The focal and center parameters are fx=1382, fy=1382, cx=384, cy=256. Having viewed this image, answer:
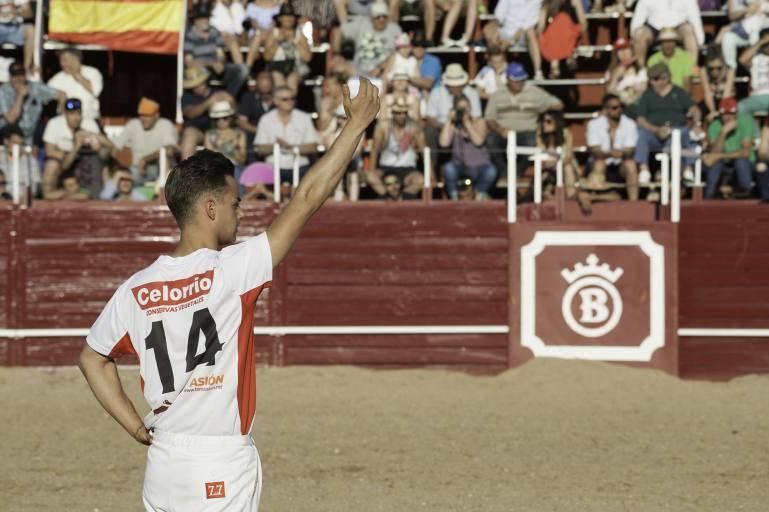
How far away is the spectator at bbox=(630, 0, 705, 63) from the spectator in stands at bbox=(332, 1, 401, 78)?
2563 millimetres

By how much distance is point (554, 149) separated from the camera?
13.1 m

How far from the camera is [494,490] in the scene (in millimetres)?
8148

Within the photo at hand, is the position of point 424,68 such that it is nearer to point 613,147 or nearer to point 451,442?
point 613,147

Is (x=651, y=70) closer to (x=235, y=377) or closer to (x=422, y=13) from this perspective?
(x=422, y=13)

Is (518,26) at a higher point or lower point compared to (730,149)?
higher

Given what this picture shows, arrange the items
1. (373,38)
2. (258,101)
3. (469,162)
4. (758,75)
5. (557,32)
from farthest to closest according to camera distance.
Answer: (557,32) → (373,38) → (258,101) → (758,75) → (469,162)

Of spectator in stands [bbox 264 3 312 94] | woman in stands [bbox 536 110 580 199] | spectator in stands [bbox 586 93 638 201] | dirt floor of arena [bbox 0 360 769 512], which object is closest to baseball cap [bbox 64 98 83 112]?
spectator in stands [bbox 264 3 312 94]

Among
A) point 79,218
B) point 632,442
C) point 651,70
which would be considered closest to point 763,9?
point 651,70

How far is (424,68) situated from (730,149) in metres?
3.23

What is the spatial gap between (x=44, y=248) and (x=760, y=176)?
22.4 ft

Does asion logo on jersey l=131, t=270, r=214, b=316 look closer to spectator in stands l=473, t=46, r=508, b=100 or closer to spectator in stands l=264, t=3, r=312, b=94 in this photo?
spectator in stands l=473, t=46, r=508, b=100

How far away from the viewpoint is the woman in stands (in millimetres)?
12953

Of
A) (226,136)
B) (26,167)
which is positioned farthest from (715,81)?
(26,167)

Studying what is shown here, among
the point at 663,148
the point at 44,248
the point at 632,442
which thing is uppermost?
the point at 663,148
